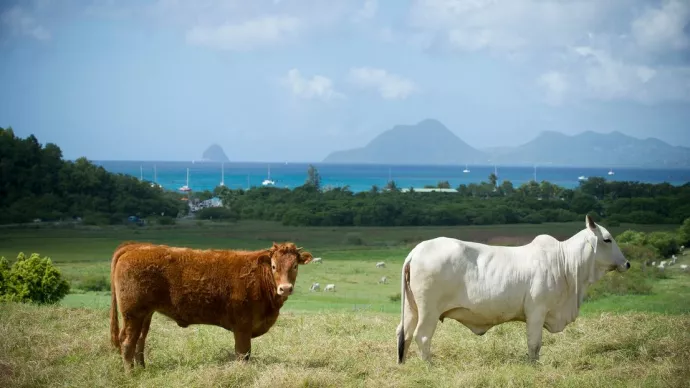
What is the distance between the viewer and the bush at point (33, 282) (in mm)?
12148

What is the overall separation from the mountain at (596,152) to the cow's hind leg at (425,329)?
2218cm

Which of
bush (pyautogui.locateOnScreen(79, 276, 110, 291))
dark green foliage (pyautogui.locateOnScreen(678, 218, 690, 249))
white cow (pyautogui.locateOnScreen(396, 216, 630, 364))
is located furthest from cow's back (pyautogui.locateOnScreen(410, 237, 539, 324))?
dark green foliage (pyautogui.locateOnScreen(678, 218, 690, 249))

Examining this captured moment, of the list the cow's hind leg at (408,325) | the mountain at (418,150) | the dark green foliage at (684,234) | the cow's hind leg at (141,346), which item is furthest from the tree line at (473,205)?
the mountain at (418,150)

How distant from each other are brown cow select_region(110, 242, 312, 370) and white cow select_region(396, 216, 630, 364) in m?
1.14

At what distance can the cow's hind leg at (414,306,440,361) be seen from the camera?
276 inches

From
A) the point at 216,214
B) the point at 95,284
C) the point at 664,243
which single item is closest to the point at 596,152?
the point at 216,214

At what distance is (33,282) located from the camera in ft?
40.4

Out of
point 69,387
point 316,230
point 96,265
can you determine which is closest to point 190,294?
point 69,387

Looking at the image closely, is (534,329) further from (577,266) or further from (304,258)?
(304,258)

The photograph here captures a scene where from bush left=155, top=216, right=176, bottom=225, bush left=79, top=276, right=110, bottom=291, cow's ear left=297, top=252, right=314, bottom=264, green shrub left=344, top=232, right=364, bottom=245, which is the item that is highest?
cow's ear left=297, top=252, right=314, bottom=264

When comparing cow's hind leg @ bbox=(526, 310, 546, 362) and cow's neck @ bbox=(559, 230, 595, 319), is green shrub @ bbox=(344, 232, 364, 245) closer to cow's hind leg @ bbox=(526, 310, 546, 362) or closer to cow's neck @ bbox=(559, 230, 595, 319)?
cow's neck @ bbox=(559, 230, 595, 319)

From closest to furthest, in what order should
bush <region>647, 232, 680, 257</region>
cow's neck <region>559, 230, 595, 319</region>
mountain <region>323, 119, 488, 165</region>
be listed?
1. cow's neck <region>559, 230, 595, 319</region>
2. bush <region>647, 232, 680, 257</region>
3. mountain <region>323, 119, 488, 165</region>

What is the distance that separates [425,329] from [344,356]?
2.98 ft

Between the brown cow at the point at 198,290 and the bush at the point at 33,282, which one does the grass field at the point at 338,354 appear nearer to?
the brown cow at the point at 198,290
